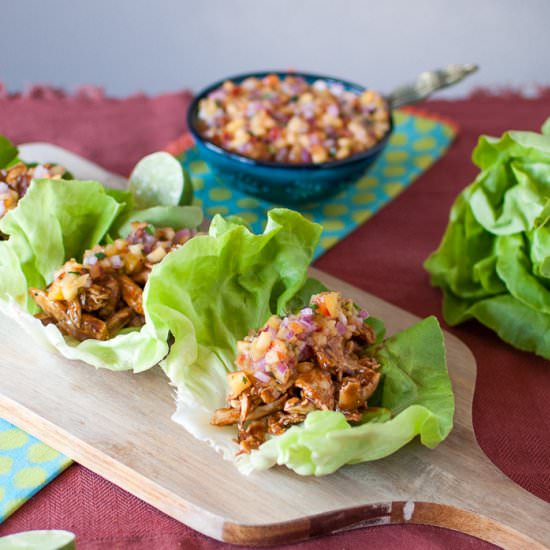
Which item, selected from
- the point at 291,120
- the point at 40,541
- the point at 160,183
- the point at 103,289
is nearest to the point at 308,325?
the point at 103,289

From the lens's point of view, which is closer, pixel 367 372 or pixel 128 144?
pixel 367 372

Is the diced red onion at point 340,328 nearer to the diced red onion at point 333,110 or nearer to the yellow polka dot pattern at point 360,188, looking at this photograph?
the yellow polka dot pattern at point 360,188

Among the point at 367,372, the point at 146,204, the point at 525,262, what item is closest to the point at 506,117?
the point at 525,262

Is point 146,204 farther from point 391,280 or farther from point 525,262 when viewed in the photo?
point 525,262

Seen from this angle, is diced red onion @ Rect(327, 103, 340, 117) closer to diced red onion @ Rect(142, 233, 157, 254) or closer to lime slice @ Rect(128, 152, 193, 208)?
lime slice @ Rect(128, 152, 193, 208)

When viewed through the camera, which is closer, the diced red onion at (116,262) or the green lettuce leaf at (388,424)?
the green lettuce leaf at (388,424)

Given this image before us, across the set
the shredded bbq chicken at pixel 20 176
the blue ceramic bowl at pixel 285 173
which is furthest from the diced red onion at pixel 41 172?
the blue ceramic bowl at pixel 285 173
